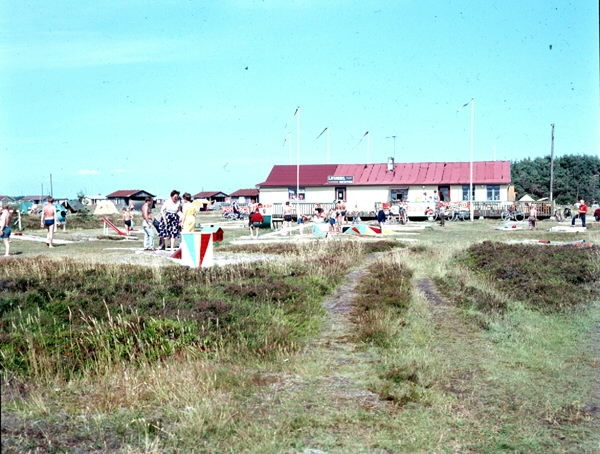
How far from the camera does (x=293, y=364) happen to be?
8.17 meters

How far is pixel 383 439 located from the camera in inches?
234

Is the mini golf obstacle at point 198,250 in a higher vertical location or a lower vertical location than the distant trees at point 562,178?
lower

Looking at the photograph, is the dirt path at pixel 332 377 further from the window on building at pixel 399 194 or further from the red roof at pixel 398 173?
the window on building at pixel 399 194

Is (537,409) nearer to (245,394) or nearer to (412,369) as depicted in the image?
(412,369)

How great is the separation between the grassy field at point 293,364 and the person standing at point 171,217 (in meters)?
5.46

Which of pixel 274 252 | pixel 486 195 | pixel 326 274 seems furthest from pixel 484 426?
pixel 486 195

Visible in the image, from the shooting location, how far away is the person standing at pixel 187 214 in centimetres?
1978

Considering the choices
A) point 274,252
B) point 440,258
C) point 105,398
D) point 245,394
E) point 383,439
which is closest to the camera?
point 383,439

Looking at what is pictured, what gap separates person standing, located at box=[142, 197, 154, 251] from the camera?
21859mm

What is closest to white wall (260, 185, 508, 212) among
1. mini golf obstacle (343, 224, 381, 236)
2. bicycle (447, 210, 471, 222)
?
bicycle (447, 210, 471, 222)

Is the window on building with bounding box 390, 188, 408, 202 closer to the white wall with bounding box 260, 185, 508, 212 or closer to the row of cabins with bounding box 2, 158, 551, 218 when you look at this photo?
the row of cabins with bounding box 2, 158, 551, 218

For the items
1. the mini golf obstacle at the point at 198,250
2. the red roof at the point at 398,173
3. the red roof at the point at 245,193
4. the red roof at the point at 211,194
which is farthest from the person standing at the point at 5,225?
the red roof at the point at 211,194

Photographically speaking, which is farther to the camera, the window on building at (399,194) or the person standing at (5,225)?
the window on building at (399,194)

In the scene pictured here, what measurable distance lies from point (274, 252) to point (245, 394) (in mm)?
15803
